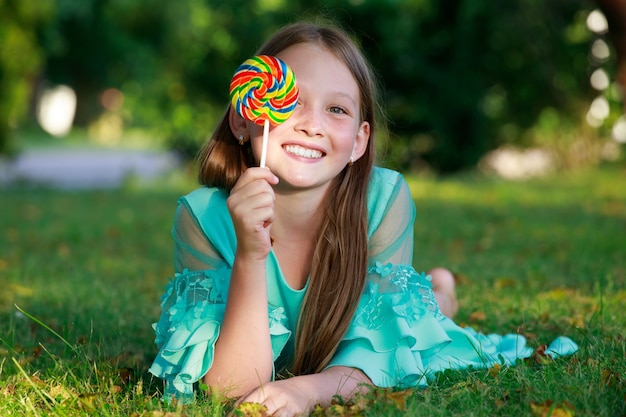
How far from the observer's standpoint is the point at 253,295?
2.75 m

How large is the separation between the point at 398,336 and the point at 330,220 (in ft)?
1.59

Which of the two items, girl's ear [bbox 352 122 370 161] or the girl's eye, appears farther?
girl's ear [bbox 352 122 370 161]

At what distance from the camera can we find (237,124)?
3184mm

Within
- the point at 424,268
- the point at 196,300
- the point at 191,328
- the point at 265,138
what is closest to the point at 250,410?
the point at 191,328

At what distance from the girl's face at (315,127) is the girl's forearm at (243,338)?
15.2 inches

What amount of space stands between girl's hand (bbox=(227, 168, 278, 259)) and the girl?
11 mm

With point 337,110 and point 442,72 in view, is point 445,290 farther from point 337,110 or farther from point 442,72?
point 442,72

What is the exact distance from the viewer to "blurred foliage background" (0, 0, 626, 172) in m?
11.8

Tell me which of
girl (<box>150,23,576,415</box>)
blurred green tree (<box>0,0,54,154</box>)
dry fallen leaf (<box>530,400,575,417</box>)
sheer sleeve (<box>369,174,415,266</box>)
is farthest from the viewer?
blurred green tree (<box>0,0,54,154</box>)

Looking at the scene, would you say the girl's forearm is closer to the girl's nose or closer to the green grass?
the green grass

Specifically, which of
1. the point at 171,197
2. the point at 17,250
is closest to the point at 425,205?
the point at 171,197

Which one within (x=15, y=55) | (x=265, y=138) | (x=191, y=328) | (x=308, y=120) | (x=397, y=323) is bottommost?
(x=191, y=328)

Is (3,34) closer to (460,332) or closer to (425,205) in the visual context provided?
(425,205)

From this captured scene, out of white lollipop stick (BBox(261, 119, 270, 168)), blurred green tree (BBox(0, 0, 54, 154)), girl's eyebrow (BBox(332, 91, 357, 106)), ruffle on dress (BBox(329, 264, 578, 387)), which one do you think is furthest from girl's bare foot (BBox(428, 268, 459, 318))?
blurred green tree (BBox(0, 0, 54, 154))
